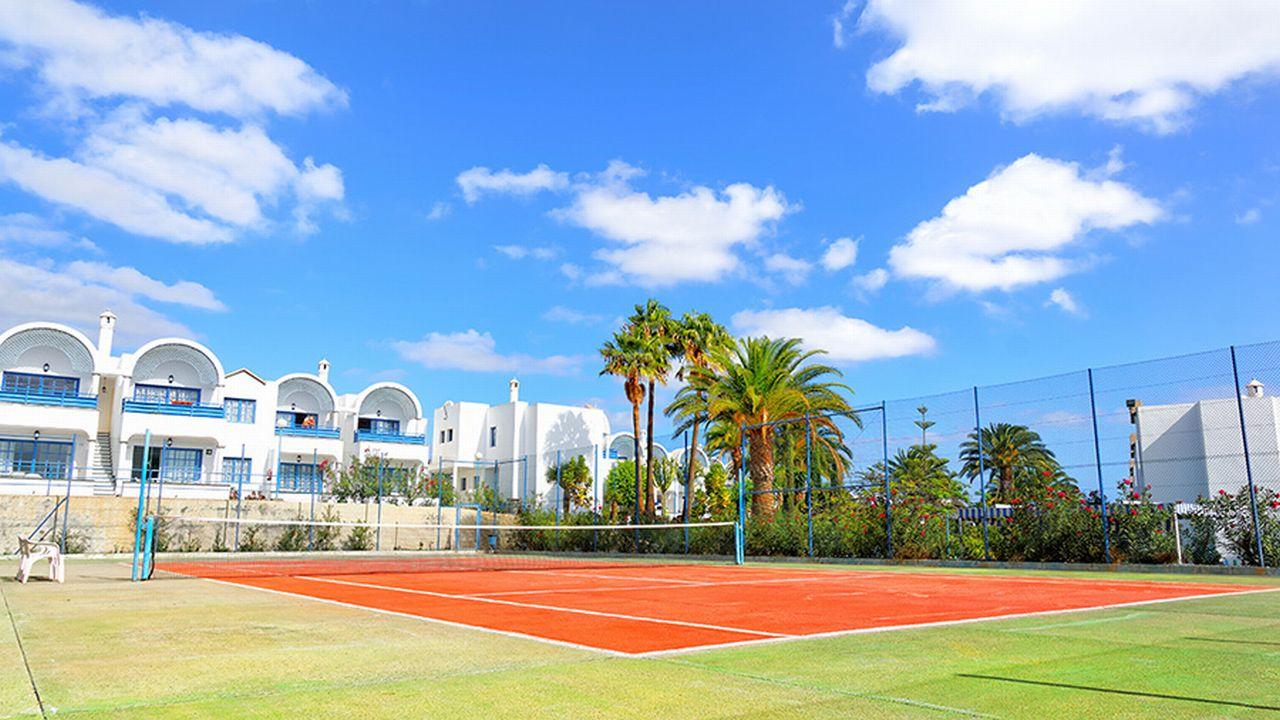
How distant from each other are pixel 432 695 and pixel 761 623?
15.0ft

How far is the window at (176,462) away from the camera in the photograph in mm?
49406

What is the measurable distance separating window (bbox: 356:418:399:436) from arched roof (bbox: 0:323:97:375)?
17.0 m

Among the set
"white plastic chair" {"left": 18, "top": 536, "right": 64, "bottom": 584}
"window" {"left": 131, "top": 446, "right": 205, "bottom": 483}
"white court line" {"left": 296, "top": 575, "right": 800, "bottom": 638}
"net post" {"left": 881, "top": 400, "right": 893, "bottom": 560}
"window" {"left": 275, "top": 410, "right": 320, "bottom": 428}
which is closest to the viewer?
"white court line" {"left": 296, "top": 575, "right": 800, "bottom": 638}

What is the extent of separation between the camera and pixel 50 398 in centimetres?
4662

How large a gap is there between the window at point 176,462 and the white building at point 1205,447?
4379 cm

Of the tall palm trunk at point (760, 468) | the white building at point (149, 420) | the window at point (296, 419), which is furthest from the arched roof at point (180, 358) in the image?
the tall palm trunk at point (760, 468)

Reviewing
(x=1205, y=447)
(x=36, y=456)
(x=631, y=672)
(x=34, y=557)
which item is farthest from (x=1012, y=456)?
(x=36, y=456)

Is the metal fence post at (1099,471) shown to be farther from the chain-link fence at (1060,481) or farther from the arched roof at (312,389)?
the arched roof at (312,389)

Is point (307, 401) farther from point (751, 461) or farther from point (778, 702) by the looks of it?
point (778, 702)

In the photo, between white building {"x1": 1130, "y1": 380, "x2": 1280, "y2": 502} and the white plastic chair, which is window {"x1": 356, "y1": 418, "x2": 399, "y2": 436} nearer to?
the white plastic chair

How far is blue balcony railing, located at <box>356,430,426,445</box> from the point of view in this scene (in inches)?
2336

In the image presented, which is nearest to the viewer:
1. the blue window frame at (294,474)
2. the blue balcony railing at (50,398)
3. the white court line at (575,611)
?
the white court line at (575,611)

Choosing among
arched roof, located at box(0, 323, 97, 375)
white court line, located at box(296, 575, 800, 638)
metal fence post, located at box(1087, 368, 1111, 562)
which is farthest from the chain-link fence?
arched roof, located at box(0, 323, 97, 375)

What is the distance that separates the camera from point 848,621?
9.45 metres
